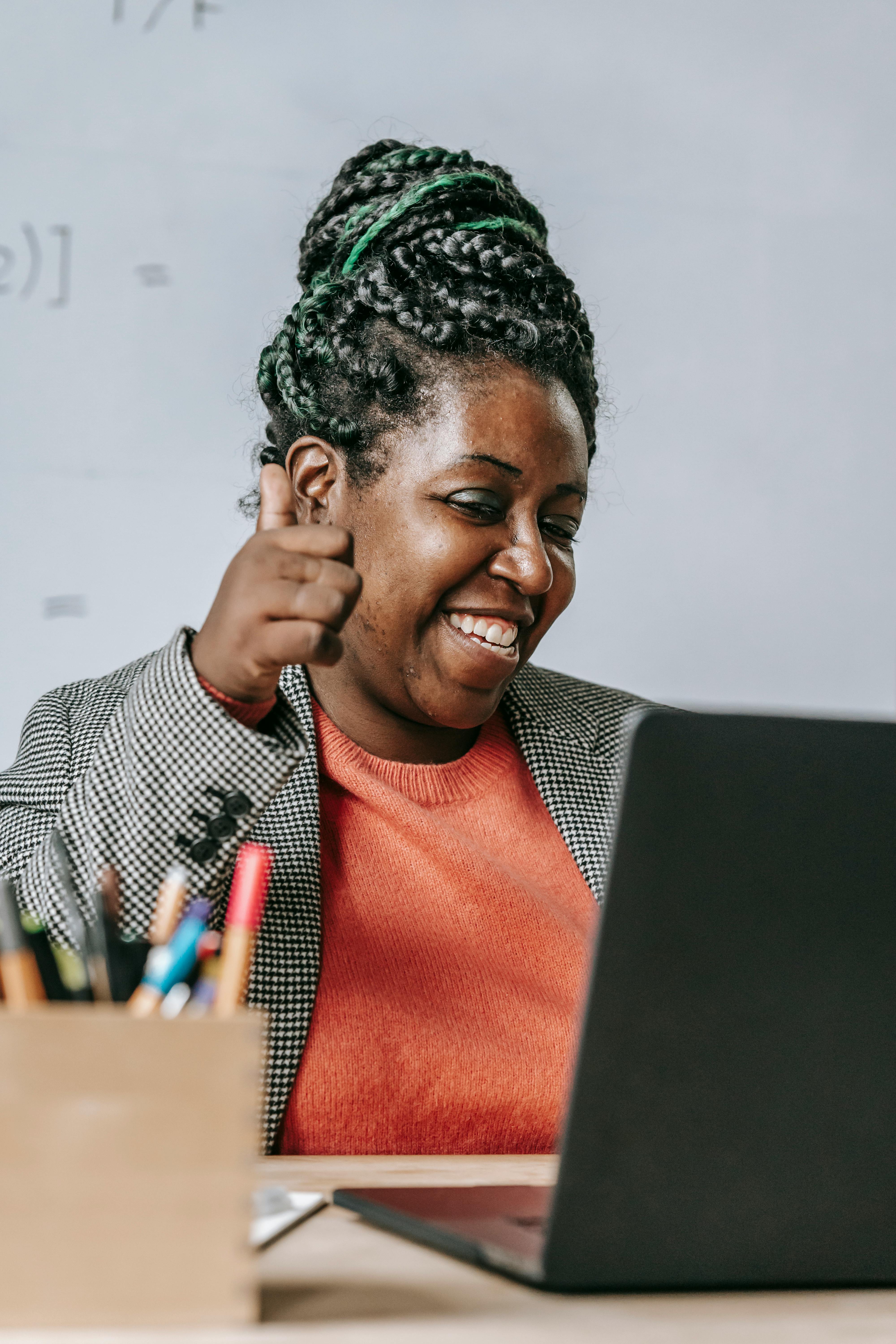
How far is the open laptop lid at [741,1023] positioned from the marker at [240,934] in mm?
121

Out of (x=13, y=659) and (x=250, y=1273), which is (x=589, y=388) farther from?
(x=250, y=1273)

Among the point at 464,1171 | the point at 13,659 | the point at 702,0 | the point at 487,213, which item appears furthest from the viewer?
the point at 702,0

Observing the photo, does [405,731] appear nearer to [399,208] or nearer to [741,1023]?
[399,208]

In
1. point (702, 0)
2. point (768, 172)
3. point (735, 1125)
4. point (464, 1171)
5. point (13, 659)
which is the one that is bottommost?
point (464, 1171)

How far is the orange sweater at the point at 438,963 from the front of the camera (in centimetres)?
97

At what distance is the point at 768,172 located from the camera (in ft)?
6.02

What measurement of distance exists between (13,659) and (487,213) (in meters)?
0.80

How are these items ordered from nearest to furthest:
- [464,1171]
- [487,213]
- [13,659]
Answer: [464,1171]
[487,213]
[13,659]

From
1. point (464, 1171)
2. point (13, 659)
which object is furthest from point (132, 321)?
point (464, 1171)

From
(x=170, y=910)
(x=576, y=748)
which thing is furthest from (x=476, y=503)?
(x=170, y=910)

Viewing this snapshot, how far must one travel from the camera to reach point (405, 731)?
1.23 metres

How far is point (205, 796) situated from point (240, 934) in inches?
14.5

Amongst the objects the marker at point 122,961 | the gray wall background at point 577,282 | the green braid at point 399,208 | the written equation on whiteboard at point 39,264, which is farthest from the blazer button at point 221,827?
the written equation on whiteboard at point 39,264

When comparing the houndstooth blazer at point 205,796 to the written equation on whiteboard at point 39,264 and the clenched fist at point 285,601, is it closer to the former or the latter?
the clenched fist at point 285,601
